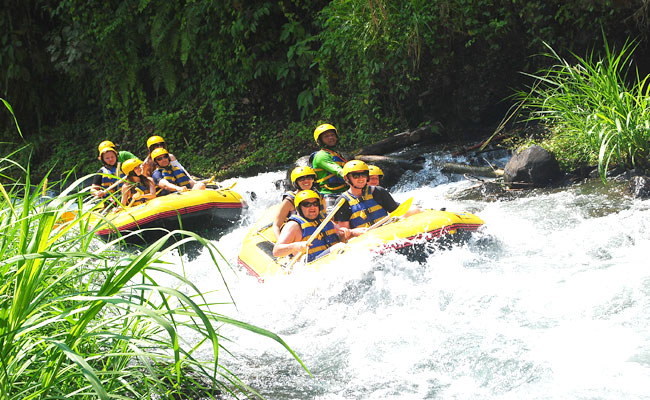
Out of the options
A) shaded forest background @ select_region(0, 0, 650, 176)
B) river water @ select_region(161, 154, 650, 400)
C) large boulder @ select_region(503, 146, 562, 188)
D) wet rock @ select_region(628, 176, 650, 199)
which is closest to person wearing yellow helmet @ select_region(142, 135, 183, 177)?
shaded forest background @ select_region(0, 0, 650, 176)

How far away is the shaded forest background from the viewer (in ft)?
32.5

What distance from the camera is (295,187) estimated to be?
6141 millimetres

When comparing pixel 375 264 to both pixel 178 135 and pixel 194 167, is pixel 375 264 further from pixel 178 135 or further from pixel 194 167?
Answer: pixel 178 135

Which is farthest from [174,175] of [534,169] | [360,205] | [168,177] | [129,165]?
[534,169]

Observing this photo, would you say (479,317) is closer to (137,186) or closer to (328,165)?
(328,165)

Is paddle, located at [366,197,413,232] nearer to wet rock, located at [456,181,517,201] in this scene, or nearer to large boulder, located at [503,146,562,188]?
wet rock, located at [456,181,517,201]

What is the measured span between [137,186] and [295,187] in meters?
3.21

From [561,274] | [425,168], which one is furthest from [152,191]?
[561,274]

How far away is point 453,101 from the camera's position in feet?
33.9

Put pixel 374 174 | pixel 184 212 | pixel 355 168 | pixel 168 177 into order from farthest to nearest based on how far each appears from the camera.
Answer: pixel 168 177, pixel 184 212, pixel 374 174, pixel 355 168

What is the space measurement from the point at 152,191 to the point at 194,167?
4353 millimetres

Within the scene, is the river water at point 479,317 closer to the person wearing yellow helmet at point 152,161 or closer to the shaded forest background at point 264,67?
the person wearing yellow helmet at point 152,161

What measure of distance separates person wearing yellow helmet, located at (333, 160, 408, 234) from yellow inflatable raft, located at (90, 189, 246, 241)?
2.67 metres

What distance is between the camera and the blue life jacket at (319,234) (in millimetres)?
5562
